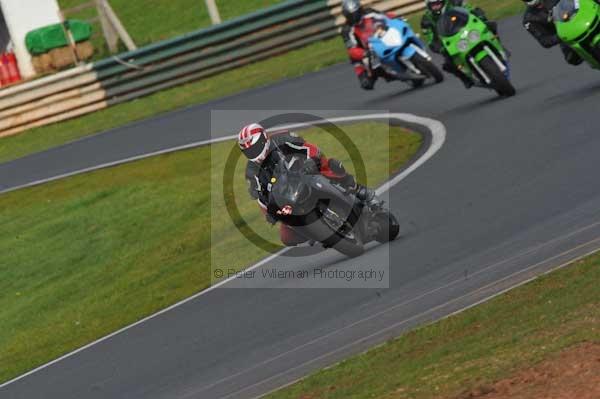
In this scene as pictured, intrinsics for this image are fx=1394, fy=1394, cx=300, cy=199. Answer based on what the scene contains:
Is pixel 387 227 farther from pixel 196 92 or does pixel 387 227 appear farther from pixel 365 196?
pixel 196 92

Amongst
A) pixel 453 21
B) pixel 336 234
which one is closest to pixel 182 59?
pixel 453 21

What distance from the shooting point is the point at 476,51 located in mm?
16828

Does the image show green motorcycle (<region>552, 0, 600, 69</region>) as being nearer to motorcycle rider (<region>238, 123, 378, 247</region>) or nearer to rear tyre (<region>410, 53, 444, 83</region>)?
motorcycle rider (<region>238, 123, 378, 247</region>)

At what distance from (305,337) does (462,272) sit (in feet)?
4.19

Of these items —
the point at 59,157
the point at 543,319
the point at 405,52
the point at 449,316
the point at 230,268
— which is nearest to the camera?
the point at 543,319

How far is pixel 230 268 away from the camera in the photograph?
13281 millimetres

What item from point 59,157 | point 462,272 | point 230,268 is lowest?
point 59,157

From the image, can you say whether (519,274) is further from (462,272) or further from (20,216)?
(20,216)

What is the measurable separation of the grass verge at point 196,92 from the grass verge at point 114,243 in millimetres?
4098

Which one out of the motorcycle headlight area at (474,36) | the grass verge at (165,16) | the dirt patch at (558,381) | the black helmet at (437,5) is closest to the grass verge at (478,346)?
the dirt patch at (558,381)

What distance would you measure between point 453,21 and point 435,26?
89 centimetres

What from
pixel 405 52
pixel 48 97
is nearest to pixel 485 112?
pixel 405 52

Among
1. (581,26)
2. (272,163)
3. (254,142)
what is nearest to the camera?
(254,142)

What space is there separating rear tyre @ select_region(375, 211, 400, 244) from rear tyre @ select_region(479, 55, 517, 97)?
195 inches
